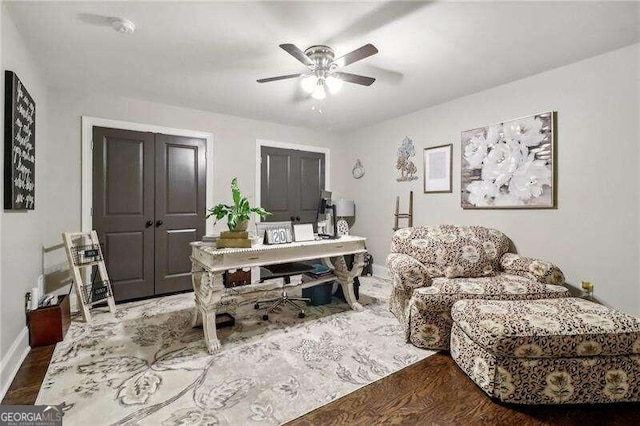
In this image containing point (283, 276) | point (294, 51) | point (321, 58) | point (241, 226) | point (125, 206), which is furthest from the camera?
point (125, 206)

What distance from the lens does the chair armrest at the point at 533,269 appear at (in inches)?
99.7

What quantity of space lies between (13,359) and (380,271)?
157 inches

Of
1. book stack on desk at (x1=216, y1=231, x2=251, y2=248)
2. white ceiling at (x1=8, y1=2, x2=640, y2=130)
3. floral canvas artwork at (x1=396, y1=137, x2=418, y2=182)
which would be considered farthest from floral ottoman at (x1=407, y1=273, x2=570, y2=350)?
floral canvas artwork at (x1=396, y1=137, x2=418, y2=182)

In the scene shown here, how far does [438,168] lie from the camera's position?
3.78 metres

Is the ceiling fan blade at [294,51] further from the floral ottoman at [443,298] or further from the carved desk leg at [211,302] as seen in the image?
the floral ottoman at [443,298]

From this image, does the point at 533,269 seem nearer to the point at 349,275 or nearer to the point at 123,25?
the point at 349,275

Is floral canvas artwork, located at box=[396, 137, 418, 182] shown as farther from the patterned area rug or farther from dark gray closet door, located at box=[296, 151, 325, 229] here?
the patterned area rug

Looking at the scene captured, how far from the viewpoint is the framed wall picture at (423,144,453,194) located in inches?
145

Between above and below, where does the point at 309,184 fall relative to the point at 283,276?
above

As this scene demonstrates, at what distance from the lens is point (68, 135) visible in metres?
3.21

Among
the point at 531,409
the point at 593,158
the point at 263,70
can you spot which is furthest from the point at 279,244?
the point at 593,158

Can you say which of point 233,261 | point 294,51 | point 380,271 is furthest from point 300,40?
point 380,271

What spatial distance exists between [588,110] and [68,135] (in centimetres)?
511

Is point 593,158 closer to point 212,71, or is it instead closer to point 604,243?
point 604,243
